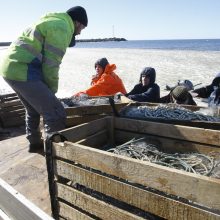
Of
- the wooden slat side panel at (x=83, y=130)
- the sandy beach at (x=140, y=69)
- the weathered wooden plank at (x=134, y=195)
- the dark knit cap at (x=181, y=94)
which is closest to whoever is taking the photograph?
the weathered wooden plank at (x=134, y=195)

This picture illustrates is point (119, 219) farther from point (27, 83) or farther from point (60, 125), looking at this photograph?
point (27, 83)

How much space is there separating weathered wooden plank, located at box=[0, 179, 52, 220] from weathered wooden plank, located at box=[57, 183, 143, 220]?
0.25 m

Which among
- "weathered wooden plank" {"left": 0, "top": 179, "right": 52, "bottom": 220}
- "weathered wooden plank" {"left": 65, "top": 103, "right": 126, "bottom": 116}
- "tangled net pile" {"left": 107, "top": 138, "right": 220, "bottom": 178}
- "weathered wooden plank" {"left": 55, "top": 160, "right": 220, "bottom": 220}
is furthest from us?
"weathered wooden plank" {"left": 65, "top": 103, "right": 126, "bottom": 116}

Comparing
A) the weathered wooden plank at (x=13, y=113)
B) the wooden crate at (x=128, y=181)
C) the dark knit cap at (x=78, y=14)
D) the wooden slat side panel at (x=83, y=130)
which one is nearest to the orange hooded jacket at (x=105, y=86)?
the weathered wooden plank at (x=13, y=113)

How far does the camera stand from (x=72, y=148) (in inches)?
110

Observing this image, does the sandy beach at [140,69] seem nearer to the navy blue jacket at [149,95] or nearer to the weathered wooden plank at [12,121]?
the weathered wooden plank at [12,121]

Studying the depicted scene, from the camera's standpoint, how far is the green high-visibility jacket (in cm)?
392

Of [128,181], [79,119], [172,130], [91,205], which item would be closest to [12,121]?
[79,119]

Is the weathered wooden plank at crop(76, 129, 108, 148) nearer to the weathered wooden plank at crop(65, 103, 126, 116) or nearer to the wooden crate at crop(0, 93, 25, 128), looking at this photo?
the weathered wooden plank at crop(65, 103, 126, 116)

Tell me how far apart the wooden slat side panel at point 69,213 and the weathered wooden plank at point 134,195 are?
0.27 m

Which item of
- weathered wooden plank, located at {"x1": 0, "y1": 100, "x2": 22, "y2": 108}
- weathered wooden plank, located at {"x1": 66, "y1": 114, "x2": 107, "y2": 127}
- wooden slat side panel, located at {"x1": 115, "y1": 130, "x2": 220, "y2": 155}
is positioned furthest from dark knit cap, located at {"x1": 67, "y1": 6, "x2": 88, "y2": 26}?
weathered wooden plank, located at {"x1": 0, "y1": 100, "x2": 22, "y2": 108}

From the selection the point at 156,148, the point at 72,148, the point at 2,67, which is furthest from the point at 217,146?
the point at 2,67

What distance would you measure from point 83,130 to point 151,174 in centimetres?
126

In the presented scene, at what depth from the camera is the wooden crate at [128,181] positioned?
215cm
